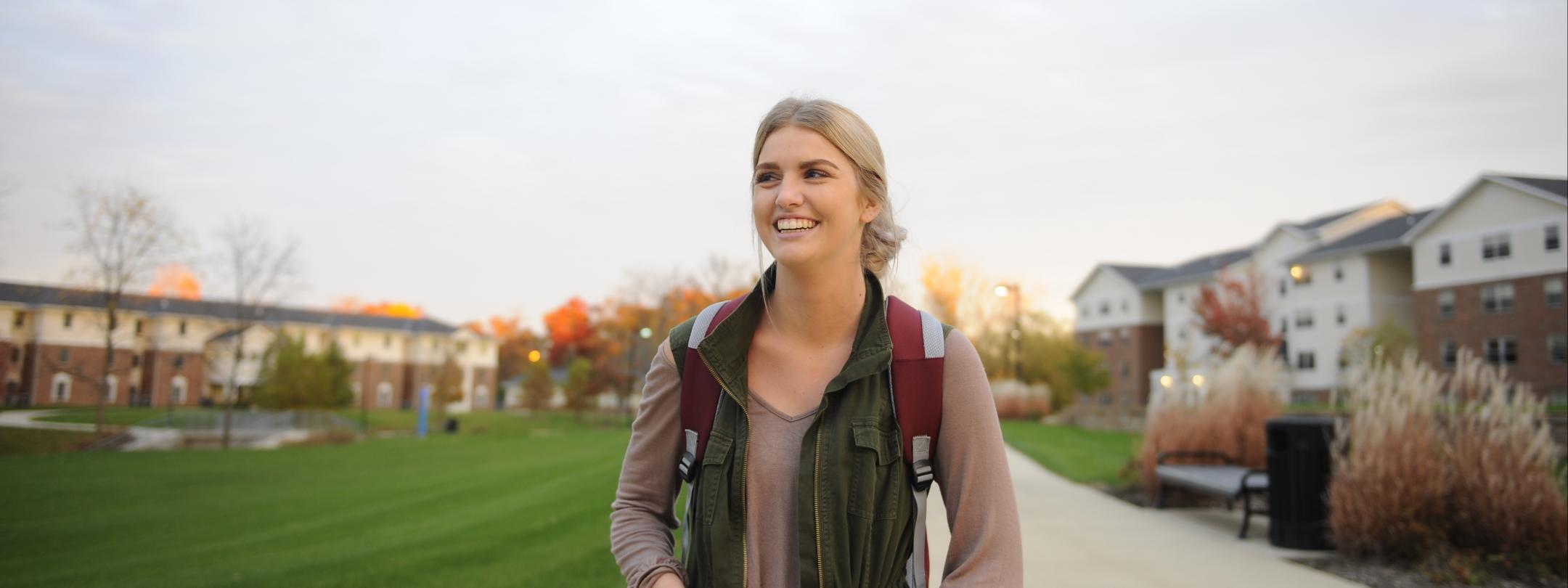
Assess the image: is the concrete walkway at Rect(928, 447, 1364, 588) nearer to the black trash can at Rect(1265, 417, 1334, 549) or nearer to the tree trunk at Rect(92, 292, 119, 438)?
the black trash can at Rect(1265, 417, 1334, 549)

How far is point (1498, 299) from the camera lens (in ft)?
56.1

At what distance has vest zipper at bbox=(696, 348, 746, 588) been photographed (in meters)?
1.78

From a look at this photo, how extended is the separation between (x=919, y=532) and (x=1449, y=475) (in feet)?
22.6

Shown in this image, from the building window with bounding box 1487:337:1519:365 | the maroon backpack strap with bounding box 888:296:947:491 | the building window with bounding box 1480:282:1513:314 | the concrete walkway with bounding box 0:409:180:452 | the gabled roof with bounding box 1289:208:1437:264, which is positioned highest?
the gabled roof with bounding box 1289:208:1437:264

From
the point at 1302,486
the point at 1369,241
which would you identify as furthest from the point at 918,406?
the point at 1369,241

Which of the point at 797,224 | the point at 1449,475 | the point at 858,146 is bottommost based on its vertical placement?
the point at 1449,475

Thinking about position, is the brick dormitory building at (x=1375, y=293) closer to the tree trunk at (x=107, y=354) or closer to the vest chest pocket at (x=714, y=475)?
the vest chest pocket at (x=714, y=475)

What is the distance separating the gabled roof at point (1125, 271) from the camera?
185 ft

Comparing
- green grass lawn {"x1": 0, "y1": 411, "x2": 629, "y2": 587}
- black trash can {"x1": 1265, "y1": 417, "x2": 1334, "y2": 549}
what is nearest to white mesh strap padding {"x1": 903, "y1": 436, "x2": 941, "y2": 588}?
green grass lawn {"x1": 0, "y1": 411, "x2": 629, "y2": 587}

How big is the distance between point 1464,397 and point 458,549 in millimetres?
9453

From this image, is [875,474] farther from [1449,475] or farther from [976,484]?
[1449,475]

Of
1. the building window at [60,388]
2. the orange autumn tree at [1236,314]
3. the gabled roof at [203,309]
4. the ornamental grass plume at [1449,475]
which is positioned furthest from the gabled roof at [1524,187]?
the building window at [60,388]

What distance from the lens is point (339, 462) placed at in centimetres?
2778

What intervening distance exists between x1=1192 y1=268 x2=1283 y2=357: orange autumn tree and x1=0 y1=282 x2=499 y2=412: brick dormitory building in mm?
40033
